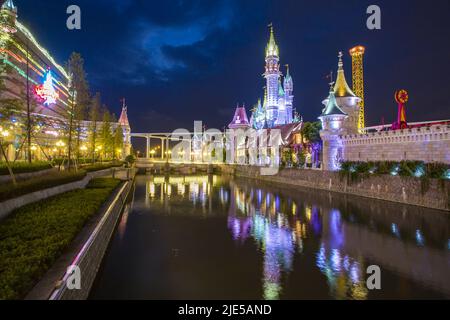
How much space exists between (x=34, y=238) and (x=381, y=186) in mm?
26650

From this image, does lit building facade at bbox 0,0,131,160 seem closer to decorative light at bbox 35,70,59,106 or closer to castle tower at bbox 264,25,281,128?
decorative light at bbox 35,70,59,106

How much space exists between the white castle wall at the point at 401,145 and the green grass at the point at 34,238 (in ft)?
82.7

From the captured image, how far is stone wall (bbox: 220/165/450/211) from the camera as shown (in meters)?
22.5

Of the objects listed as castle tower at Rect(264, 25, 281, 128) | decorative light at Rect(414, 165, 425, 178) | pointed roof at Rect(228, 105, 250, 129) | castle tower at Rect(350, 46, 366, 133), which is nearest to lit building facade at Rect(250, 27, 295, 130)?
castle tower at Rect(264, 25, 281, 128)

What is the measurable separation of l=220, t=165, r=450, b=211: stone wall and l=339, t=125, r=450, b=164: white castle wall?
3.08 meters

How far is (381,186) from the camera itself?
27.9m

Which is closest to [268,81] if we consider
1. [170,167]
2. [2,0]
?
[170,167]

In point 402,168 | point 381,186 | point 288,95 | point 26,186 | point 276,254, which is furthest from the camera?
point 288,95

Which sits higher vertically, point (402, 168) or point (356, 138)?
point (356, 138)

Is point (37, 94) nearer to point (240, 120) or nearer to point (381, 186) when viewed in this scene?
point (240, 120)

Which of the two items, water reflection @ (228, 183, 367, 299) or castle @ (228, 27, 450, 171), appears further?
castle @ (228, 27, 450, 171)

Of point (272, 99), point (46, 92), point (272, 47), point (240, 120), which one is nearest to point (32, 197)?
point (46, 92)

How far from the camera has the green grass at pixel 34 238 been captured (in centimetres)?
643
